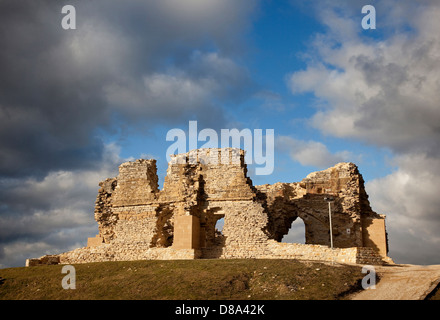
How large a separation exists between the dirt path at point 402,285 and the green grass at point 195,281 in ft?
2.82

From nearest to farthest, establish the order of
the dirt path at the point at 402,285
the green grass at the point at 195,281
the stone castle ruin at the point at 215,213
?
the dirt path at the point at 402,285
the green grass at the point at 195,281
the stone castle ruin at the point at 215,213

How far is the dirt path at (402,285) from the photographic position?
17359 millimetres

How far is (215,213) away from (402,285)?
44.3ft

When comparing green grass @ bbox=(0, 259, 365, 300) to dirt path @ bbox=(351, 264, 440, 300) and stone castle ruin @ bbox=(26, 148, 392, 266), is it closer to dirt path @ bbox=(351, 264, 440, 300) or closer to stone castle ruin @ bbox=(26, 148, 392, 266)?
dirt path @ bbox=(351, 264, 440, 300)

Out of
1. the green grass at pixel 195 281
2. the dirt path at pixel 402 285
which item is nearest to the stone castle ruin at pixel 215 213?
the green grass at pixel 195 281

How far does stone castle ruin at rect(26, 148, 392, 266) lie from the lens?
2841cm

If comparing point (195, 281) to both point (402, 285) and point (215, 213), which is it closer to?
point (402, 285)

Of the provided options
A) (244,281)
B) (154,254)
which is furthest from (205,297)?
(154,254)

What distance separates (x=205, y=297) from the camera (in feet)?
60.2

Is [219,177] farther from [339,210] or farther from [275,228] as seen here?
[339,210]

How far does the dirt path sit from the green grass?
86 centimetres

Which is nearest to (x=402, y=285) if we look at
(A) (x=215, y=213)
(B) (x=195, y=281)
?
(B) (x=195, y=281)

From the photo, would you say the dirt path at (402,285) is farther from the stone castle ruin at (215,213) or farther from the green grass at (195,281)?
the stone castle ruin at (215,213)
